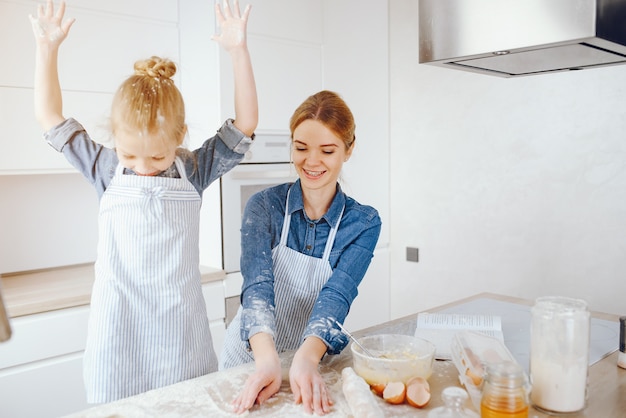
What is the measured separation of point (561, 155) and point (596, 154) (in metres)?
0.14

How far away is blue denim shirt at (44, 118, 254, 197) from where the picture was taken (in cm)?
116

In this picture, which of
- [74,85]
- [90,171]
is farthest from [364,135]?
[90,171]

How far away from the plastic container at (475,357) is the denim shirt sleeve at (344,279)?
231 mm

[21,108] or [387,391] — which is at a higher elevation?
[21,108]

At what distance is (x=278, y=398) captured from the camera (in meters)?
1.02

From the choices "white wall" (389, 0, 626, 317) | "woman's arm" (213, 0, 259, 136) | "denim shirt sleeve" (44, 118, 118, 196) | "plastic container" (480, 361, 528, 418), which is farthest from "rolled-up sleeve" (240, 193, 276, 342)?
"white wall" (389, 0, 626, 317)

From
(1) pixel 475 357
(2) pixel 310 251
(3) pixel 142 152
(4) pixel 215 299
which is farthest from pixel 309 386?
(4) pixel 215 299

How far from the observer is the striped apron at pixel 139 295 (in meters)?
1.12

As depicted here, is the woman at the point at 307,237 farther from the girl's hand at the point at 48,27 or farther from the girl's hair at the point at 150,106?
the girl's hand at the point at 48,27

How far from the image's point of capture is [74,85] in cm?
208

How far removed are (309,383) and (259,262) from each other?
34 cm

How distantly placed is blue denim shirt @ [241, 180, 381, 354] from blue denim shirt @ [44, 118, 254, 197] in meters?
0.15

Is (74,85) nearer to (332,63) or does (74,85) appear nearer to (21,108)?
(21,108)

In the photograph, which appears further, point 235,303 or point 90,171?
point 235,303
